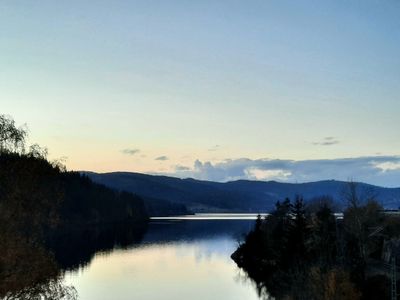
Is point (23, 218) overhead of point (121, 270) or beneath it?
overhead

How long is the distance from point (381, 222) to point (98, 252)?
68.4 meters

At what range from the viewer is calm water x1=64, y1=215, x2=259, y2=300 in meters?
71.9

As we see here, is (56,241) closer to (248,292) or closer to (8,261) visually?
(248,292)

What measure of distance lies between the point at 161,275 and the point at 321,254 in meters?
32.0

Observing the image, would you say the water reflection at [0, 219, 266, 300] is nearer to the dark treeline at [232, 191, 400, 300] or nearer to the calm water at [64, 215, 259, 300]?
the calm water at [64, 215, 259, 300]

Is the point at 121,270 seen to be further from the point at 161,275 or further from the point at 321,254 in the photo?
the point at 321,254

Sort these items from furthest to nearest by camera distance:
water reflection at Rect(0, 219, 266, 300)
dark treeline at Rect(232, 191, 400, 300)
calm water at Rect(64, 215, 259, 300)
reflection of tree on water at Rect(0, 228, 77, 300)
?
calm water at Rect(64, 215, 259, 300) → dark treeline at Rect(232, 191, 400, 300) → water reflection at Rect(0, 219, 266, 300) → reflection of tree on water at Rect(0, 228, 77, 300)

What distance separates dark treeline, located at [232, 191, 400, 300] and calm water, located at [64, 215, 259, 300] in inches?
200

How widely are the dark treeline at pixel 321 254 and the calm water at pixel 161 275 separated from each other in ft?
16.7

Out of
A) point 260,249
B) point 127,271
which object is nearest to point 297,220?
point 260,249

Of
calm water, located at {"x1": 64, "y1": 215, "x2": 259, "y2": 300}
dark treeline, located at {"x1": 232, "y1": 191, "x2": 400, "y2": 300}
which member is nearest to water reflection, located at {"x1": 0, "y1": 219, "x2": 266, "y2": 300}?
calm water, located at {"x1": 64, "y1": 215, "x2": 259, "y2": 300}

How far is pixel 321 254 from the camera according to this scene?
2712 inches

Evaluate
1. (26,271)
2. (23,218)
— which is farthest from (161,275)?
(26,271)

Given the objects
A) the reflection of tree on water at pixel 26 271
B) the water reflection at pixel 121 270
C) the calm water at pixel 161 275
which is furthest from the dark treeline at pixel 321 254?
the reflection of tree on water at pixel 26 271
